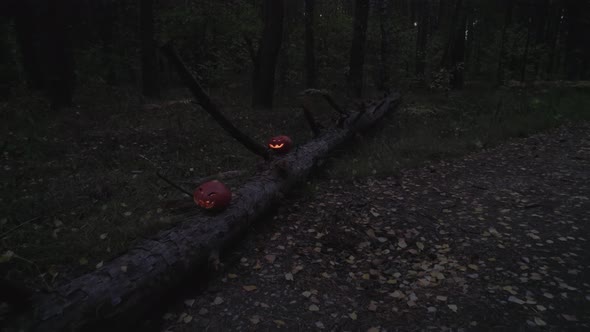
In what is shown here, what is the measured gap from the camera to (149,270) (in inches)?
122

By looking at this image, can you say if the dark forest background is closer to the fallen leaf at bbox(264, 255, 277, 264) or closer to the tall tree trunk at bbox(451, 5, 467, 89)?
the tall tree trunk at bbox(451, 5, 467, 89)

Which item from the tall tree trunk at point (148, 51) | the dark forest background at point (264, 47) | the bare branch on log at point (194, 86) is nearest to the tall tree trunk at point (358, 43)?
the dark forest background at point (264, 47)

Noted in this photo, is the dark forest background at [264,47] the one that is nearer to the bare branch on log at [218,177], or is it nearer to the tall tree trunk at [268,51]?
the tall tree trunk at [268,51]

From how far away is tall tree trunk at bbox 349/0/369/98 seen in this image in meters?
12.8

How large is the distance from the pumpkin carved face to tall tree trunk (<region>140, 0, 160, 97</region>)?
11.0m

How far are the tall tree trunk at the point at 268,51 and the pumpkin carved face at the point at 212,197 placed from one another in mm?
8061

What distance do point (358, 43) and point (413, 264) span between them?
1065 cm

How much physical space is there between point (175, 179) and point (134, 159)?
137 centimetres

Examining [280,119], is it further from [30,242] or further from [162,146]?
[30,242]

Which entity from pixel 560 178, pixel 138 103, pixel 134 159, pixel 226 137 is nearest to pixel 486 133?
pixel 560 178

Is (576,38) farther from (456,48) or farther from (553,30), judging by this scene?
(553,30)

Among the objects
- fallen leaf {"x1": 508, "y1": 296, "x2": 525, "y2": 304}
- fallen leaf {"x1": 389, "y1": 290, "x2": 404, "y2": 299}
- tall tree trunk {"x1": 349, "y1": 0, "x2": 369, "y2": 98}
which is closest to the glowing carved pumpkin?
fallen leaf {"x1": 389, "y1": 290, "x2": 404, "y2": 299}

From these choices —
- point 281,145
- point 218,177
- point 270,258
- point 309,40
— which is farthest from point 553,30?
point 270,258

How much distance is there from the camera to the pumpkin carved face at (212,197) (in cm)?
402
